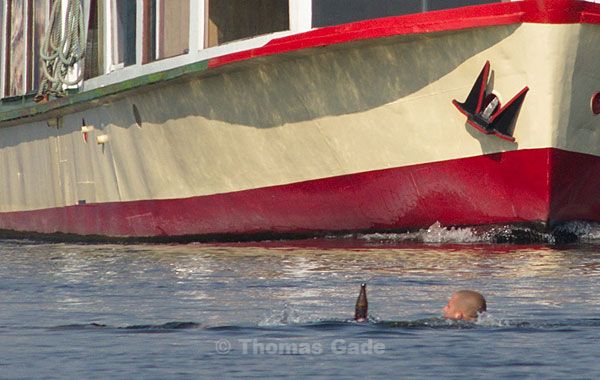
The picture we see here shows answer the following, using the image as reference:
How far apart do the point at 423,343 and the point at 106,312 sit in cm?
237

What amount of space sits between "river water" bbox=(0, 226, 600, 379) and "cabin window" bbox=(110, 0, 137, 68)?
3571 millimetres

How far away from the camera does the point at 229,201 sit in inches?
622

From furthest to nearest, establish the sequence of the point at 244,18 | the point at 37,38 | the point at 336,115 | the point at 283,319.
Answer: the point at 37,38 < the point at 244,18 < the point at 336,115 < the point at 283,319

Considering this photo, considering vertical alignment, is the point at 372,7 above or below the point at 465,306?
above

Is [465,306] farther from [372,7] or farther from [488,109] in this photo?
[372,7]

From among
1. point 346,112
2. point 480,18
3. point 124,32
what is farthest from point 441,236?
point 124,32

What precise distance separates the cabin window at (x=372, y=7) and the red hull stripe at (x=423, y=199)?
4.85 ft

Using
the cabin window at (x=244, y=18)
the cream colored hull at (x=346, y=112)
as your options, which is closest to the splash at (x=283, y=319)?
the cream colored hull at (x=346, y=112)

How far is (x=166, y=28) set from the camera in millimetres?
16312

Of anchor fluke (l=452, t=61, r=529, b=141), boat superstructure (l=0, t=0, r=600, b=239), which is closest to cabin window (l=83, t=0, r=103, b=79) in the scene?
boat superstructure (l=0, t=0, r=600, b=239)

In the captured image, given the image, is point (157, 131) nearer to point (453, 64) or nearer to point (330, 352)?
point (453, 64)

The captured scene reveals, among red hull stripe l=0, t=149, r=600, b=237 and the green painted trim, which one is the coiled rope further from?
red hull stripe l=0, t=149, r=600, b=237

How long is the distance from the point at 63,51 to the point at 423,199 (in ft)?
19.8

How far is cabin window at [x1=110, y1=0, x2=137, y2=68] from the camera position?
1725cm
